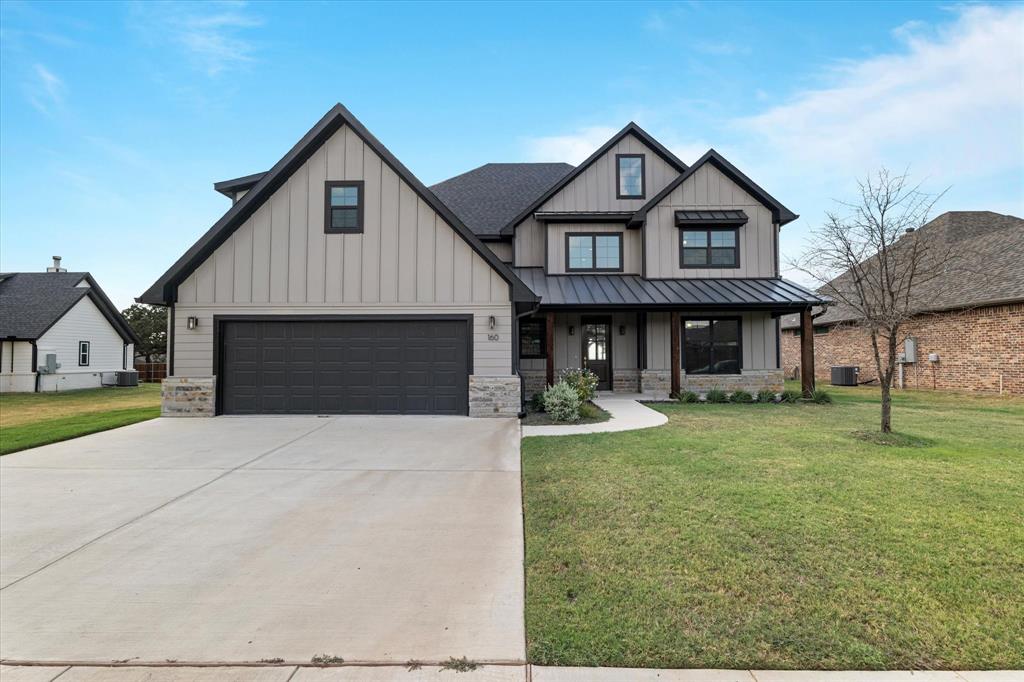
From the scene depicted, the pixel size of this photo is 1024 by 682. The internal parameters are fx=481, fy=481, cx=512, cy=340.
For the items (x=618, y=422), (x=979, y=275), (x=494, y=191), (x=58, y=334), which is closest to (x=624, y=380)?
(x=618, y=422)

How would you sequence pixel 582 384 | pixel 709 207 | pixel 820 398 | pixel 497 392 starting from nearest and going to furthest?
pixel 497 392
pixel 582 384
pixel 820 398
pixel 709 207

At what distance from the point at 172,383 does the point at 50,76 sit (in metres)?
9.78

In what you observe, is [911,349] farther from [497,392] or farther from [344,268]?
[344,268]

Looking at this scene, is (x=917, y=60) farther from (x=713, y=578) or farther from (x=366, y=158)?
(x=713, y=578)

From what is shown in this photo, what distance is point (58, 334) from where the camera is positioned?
23.9 metres

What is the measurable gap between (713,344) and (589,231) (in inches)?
213

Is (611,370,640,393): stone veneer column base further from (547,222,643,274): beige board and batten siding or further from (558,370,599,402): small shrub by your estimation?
(558,370,599,402): small shrub

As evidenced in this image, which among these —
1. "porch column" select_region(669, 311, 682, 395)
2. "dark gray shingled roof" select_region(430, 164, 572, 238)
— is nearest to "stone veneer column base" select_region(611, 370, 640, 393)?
"porch column" select_region(669, 311, 682, 395)

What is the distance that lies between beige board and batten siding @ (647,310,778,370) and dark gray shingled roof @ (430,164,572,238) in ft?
20.4

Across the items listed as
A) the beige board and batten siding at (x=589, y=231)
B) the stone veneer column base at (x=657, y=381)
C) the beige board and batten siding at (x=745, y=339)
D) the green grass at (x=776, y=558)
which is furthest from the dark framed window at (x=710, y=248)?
the green grass at (x=776, y=558)

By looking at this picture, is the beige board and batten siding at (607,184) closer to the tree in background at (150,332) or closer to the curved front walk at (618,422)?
the curved front walk at (618,422)

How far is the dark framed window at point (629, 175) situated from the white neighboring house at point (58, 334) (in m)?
Answer: 26.9

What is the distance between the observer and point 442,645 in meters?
2.72

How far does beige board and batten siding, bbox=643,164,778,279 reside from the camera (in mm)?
15328
